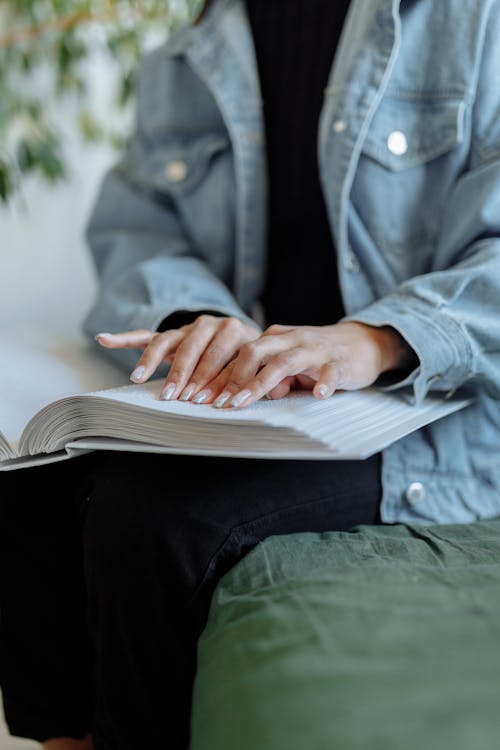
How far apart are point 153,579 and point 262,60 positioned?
2.41 ft

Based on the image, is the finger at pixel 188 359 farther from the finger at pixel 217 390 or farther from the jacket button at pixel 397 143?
the jacket button at pixel 397 143

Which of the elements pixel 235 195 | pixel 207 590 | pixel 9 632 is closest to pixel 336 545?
pixel 207 590

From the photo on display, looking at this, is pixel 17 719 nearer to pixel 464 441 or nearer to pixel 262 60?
pixel 464 441

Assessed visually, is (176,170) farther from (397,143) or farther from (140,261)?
(397,143)

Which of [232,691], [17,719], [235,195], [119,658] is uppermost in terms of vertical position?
[235,195]

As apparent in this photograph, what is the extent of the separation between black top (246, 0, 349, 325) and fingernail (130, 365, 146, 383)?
0.35 metres

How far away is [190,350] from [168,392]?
0.20 ft

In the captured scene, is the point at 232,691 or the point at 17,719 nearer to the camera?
the point at 232,691

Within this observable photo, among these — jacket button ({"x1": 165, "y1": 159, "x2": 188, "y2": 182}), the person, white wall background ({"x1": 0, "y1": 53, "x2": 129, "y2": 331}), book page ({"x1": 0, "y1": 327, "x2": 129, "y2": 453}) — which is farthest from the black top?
white wall background ({"x1": 0, "y1": 53, "x2": 129, "y2": 331})

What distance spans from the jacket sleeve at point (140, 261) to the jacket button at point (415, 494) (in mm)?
270

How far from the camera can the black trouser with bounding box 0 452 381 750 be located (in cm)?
63

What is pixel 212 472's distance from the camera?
2.25 ft

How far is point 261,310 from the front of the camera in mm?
1096

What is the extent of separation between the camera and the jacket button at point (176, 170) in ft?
3.45
